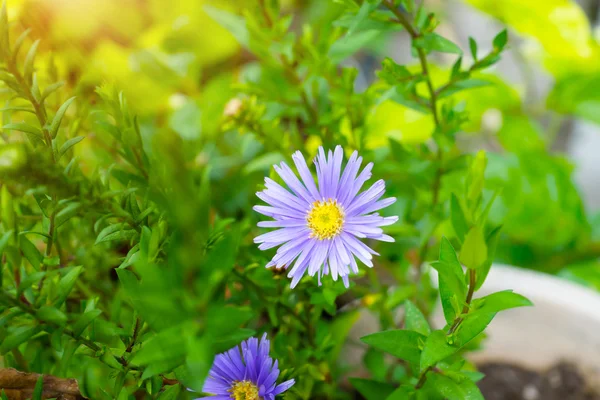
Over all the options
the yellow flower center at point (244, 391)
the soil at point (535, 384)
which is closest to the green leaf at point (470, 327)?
the yellow flower center at point (244, 391)

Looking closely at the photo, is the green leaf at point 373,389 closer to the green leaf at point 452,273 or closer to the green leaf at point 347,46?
the green leaf at point 452,273

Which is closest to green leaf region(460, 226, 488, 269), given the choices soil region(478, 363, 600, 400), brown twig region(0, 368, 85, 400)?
brown twig region(0, 368, 85, 400)

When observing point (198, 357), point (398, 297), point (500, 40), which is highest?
point (500, 40)

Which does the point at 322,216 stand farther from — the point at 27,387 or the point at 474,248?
the point at 27,387

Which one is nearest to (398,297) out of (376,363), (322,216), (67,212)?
(376,363)

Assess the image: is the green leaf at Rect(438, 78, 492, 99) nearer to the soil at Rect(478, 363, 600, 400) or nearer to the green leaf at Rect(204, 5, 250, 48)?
the green leaf at Rect(204, 5, 250, 48)

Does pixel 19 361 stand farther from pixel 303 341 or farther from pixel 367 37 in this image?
pixel 367 37
